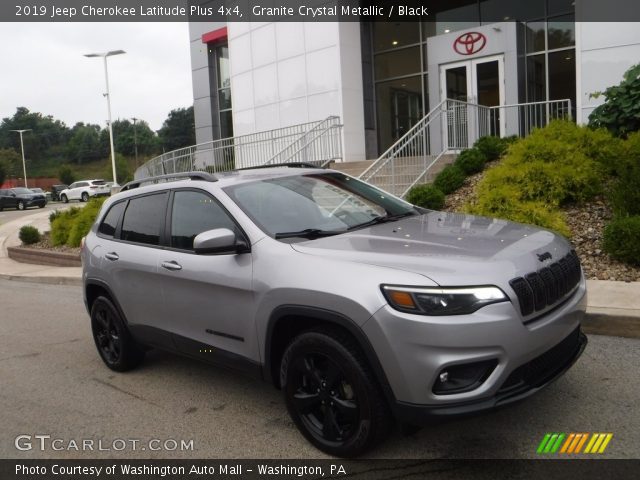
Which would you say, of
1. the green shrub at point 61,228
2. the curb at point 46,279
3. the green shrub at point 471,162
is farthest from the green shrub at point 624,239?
the green shrub at point 61,228

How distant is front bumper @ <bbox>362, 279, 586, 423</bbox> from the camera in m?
2.97

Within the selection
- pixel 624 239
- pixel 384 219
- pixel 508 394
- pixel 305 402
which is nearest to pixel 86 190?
pixel 624 239

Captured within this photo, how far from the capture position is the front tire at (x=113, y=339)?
5266 millimetres

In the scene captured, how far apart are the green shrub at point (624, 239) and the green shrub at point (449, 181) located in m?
3.54

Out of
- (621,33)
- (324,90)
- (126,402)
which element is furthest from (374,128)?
(126,402)

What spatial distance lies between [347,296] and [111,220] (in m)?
3.20

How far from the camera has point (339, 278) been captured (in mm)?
3281

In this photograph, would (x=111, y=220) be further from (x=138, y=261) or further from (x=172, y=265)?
(x=172, y=265)

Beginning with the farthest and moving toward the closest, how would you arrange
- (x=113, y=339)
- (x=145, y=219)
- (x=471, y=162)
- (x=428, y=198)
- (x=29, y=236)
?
(x=29, y=236), (x=471, y=162), (x=428, y=198), (x=113, y=339), (x=145, y=219)

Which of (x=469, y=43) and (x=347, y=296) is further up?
(x=469, y=43)

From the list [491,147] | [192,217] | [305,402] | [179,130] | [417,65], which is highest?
[179,130]

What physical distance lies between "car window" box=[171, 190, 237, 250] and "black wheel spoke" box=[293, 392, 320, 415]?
1259 millimetres

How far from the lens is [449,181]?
1027 cm

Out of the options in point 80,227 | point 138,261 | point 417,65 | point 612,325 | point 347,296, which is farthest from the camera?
point 417,65
